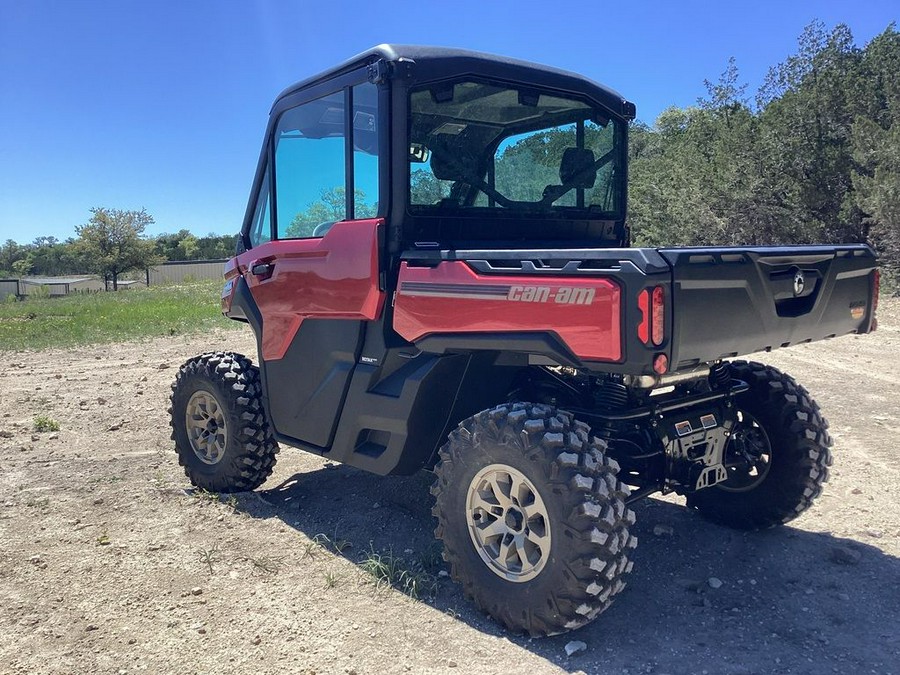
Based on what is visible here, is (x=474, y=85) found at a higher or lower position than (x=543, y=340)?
higher

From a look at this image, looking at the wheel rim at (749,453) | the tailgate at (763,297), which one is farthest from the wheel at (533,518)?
the wheel rim at (749,453)

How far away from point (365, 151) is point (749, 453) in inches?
106

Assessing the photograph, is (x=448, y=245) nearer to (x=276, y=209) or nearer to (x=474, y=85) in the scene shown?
(x=474, y=85)

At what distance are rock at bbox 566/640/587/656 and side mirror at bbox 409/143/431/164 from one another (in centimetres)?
241

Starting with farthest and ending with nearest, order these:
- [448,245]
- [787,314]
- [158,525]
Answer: [158,525], [448,245], [787,314]

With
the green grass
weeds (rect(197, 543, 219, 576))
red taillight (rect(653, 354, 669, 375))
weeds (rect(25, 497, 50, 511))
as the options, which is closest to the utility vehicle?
red taillight (rect(653, 354, 669, 375))

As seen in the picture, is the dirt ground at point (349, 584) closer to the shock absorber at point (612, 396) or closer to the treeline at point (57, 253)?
the shock absorber at point (612, 396)

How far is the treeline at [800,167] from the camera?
63.2 feet

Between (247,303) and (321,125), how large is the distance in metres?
1.30

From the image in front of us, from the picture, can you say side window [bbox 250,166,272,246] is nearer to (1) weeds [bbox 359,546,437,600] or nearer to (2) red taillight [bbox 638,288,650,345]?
(1) weeds [bbox 359,546,437,600]

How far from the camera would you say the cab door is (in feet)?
12.9

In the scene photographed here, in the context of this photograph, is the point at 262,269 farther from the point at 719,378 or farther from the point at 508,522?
the point at 719,378

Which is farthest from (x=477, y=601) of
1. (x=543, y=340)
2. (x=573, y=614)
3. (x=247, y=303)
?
(x=247, y=303)

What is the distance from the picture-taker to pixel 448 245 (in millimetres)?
3828
